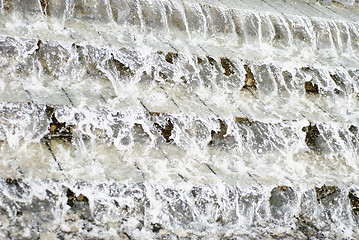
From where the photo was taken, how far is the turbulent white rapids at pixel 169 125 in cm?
393

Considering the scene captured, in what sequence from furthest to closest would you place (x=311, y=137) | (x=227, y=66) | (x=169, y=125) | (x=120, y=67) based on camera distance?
(x=227, y=66), (x=311, y=137), (x=120, y=67), (x=169, y=125)

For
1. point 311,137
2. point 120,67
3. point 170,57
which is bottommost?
point 311,137

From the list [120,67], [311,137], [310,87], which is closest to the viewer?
[120,67]

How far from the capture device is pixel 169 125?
4.61 m

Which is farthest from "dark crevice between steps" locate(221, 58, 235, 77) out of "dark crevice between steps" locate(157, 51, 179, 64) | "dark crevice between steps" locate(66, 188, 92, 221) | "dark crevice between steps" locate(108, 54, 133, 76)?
"dark crevice between steps" locate(66, 188, 92, 221)

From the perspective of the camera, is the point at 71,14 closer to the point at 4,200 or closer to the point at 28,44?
the point at 28,44

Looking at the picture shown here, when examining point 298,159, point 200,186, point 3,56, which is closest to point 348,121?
point 298,159

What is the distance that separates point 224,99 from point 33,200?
2293 millimetres

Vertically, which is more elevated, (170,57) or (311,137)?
(170,57)

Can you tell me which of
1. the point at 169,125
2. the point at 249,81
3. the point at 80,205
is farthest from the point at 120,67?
the point at 80,205

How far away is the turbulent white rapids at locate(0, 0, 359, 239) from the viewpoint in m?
3.93

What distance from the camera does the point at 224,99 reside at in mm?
5238

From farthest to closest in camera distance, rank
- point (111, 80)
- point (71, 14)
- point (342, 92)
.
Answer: point (342, 92) < point (71, 14) < point (111, 80)

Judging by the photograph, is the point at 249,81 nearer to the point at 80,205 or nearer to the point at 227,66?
the point at 227,66
